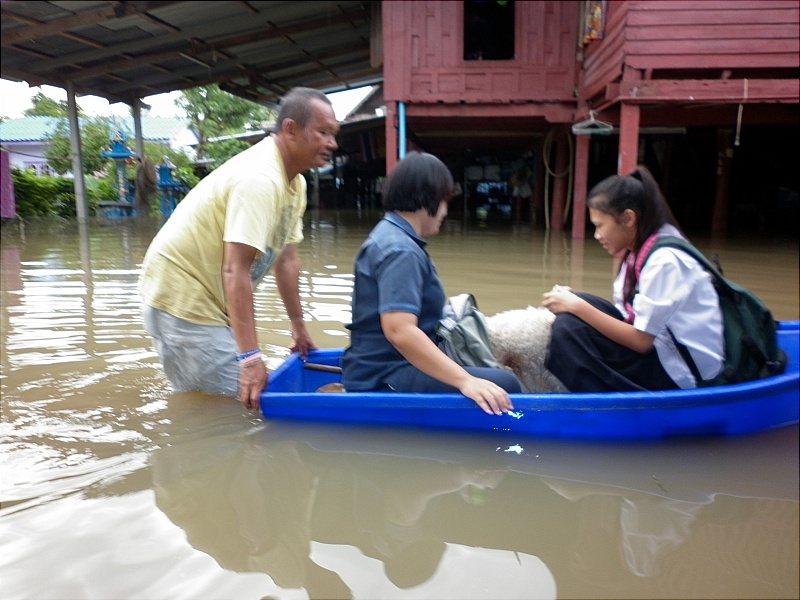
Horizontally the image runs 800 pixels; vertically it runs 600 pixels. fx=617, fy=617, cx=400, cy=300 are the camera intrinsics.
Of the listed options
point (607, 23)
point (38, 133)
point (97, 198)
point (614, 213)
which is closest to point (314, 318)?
point (614, 213)

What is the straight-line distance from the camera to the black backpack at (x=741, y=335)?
2.36 metres

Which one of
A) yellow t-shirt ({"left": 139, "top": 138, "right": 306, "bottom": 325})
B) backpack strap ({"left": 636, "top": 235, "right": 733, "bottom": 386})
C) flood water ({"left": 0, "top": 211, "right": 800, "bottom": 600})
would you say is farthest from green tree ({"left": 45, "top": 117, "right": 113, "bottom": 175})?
backpack strap ({"left": 636, "top": 235, "right": 733, "bottom": 386})

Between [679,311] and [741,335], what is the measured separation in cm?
28

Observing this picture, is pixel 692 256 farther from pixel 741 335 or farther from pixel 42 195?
pixel 42 195

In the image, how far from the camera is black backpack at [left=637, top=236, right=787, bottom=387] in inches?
93.0

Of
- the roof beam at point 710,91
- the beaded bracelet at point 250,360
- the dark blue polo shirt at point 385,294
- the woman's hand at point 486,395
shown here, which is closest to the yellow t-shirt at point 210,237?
the beaded bracelet at point 250,360

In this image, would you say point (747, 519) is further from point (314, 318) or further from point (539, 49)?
point (539, 49)

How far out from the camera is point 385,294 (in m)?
2.17

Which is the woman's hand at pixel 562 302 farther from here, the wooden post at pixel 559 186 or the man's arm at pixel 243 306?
the wooden post at pixel 559 186

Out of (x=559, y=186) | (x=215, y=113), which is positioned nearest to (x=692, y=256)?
(x=559, y=186)

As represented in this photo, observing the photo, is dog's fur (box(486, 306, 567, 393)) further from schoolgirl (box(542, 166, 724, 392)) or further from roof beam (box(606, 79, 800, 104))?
roof beam (box(606, 79, 800, 104))

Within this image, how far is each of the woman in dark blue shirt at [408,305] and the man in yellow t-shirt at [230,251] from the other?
0.43 metres

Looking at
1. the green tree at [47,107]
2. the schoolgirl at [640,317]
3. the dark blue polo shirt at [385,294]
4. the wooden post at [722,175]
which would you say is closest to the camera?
the dark blue polo shirt at [385,294]

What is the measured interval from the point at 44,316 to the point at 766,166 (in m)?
14.5
